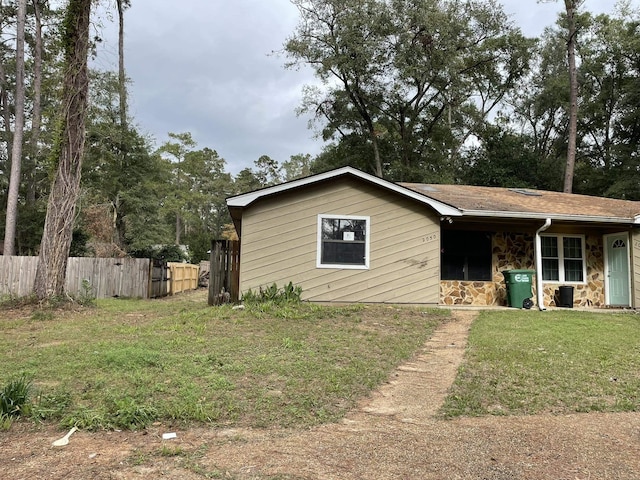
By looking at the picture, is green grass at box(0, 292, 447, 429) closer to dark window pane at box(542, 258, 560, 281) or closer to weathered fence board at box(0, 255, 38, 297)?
dark window pane at box(542, 258, 560, 281)

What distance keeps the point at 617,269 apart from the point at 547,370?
8653mm

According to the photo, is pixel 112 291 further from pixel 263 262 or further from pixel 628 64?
pixel 628 64

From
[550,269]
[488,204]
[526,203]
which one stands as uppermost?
[526,203]

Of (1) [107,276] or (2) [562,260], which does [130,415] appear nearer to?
(2) [562,260]

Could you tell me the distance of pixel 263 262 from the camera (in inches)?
393

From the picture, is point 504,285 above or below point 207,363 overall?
above

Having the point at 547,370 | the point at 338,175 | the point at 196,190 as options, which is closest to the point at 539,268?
the point at 338,175

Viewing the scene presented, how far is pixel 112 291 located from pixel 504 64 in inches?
1063

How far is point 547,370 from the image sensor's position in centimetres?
→ 495

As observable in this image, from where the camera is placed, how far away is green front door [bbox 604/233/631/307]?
11.4 meters

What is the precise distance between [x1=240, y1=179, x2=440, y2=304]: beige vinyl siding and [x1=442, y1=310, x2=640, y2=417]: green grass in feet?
8.60

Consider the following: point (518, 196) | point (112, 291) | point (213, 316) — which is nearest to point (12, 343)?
point (213, 316)

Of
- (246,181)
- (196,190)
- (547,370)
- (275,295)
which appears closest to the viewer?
(547,370)

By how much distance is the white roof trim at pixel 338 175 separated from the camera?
9.73 metres
